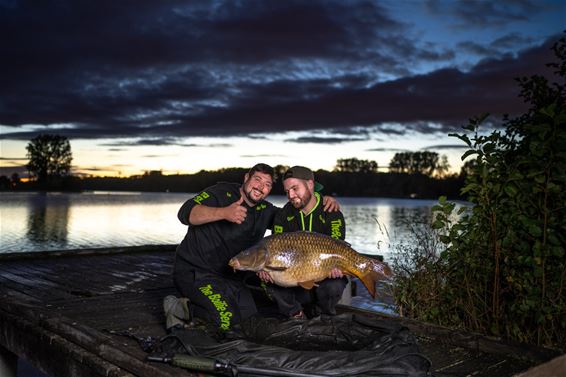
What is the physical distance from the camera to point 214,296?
445cm

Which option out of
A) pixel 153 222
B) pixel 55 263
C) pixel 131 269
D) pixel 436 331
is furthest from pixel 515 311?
pixel 153 222

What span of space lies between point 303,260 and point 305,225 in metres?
0.80

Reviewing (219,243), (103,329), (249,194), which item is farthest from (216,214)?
(103,329)

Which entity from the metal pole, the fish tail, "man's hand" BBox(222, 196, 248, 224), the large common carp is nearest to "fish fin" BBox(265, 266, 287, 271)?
the large common carp

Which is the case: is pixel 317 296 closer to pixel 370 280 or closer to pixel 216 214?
pixel 370 280

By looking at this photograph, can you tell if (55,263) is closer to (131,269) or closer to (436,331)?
(131,269)

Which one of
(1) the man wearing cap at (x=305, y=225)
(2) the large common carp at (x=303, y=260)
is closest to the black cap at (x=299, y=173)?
(1) the man wearing cap at (x=305, y=225)

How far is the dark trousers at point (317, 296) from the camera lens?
464 cm

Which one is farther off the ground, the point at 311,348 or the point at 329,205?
the point at 329,205

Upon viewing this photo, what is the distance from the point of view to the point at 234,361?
3.29 meters

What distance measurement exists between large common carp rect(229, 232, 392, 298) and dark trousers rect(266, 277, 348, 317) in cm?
62

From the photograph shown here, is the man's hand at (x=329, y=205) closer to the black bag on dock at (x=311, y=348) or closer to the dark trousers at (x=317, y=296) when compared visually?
the dark trousers at (x=317, y=296)

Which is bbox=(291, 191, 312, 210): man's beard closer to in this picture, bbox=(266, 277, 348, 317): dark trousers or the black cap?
the black cap

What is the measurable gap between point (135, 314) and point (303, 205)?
1817 millimetres
